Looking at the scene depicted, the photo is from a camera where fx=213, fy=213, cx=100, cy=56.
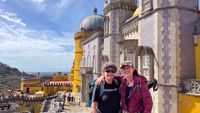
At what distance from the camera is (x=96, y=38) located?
28969mm

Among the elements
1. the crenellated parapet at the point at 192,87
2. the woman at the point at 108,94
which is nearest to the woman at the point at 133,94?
the woman at the point at 108,94

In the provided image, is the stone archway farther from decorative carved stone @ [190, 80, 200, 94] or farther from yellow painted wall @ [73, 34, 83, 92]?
yellow painted wall @ [73, 34, 83, 92]

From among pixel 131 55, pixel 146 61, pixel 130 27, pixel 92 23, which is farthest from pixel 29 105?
pixel 146 61

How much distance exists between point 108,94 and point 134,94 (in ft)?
1.55

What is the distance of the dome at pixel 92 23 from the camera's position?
134ft

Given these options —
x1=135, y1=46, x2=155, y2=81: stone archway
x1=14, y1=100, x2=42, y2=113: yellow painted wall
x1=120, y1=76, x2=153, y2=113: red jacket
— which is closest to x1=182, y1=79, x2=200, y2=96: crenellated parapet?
x1=135, y1=46, x2=155, y2=81: stone archway

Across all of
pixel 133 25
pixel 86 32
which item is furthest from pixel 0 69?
pixel 133 25

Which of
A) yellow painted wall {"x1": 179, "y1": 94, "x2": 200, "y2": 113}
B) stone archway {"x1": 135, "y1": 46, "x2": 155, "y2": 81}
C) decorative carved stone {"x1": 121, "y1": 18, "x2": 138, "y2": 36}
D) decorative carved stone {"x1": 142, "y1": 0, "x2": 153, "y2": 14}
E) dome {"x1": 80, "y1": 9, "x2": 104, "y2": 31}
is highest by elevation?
dome {"x1": 80, "y1": 9, "x2": 104, "y2": 31}

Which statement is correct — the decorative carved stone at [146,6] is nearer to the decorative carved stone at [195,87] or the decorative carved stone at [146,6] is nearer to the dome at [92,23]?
the decorative carved stone at [195,87]

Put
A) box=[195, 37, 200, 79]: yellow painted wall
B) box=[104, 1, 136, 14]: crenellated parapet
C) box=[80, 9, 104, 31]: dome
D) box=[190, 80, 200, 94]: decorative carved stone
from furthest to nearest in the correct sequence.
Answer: box=[80, 9, 104, 31]: dome, box=[104, 1, 136, 14]: crenellated parapet, box=[195, 37, 200, 79]: yellow painted wall, box=[190, 80, 200, 94]: decorative carved stone

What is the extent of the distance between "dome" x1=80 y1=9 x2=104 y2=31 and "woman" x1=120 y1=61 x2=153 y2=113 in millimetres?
36835

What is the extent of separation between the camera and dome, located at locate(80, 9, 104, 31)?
40.8 m

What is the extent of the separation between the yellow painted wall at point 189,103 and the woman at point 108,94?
7862 millimetres

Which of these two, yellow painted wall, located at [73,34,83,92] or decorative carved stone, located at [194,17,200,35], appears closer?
decorative carved stone, located at [194,17,200,35]
